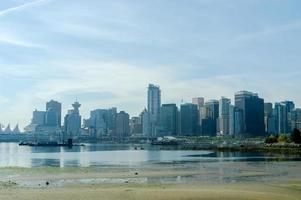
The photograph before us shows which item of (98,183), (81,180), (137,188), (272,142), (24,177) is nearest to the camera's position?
(137,188)

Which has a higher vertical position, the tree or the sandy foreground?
the tree

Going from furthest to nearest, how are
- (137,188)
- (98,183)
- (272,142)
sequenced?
1. (272,142)
2. (98,183)
3. (137,188)

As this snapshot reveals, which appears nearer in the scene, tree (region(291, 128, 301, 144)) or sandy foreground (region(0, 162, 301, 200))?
sandy foreground (region(0, 162, 301, 200))

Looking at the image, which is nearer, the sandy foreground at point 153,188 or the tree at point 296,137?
the sandy foreground at point 153,188

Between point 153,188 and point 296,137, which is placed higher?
point 296,137

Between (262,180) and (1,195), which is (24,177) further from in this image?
(262,180)

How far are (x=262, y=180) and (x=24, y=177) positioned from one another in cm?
2403

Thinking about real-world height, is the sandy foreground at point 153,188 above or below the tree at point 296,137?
below

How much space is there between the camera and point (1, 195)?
37.4 metres

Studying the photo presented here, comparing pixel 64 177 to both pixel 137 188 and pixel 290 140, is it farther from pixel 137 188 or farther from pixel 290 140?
pixel 290 140

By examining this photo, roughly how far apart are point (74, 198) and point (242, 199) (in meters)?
11.3

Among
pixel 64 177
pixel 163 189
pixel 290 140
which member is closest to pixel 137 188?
pixel 163 189

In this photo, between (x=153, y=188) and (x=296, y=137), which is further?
(x=296, y=137)

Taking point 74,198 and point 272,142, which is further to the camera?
point 272,142
